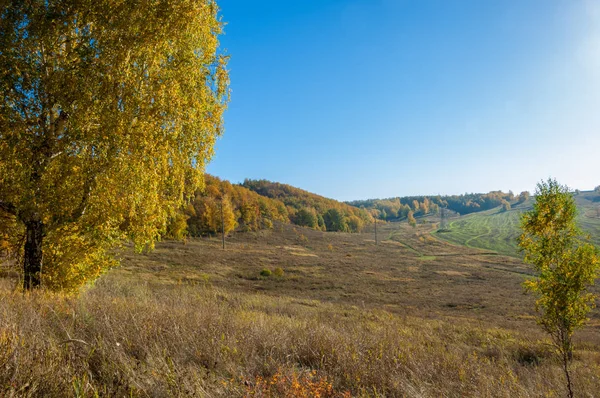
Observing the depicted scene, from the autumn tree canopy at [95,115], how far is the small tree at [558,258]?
44.8 feet

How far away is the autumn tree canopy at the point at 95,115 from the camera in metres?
6.98

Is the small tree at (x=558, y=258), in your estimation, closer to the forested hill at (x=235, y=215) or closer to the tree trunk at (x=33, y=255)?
the tree trunk at (x=33, y=255)

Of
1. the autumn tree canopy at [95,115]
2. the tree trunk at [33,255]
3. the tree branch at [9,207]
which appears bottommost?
the tree trunk at [33,255]

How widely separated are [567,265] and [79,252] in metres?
16.7

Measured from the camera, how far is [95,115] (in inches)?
287

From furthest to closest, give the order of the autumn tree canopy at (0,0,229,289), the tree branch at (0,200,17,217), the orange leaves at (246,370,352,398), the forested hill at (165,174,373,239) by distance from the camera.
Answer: the forested hill at (165,174,373,239) < the tree branch at (0,200,17,217) < the autumn tree canopy at (0,0,229,289) < the orange leaves at (246,370,352,398)

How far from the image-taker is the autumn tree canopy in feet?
22.9

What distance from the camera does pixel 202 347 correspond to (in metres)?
4.41

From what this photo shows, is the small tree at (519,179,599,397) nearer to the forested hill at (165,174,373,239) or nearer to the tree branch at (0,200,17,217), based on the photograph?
the tree branch at (0,200,17,217)

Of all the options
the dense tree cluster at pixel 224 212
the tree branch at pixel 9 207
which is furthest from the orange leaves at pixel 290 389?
the dense tree cluster at pixel 224 212

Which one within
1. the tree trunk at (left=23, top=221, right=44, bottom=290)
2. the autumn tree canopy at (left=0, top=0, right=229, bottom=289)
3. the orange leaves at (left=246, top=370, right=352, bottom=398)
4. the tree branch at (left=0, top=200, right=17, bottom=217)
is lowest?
the orange leaves at (left=246, top=370, right=352, bottom=398)

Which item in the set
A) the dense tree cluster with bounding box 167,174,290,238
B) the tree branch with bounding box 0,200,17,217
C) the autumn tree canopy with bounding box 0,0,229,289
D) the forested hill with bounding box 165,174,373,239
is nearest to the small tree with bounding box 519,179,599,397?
the autumn tree canopy with bounding box 0,0,229,289

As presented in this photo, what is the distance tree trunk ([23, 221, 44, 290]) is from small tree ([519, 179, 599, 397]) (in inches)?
639

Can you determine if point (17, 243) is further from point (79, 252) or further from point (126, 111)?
point (126, 111)
